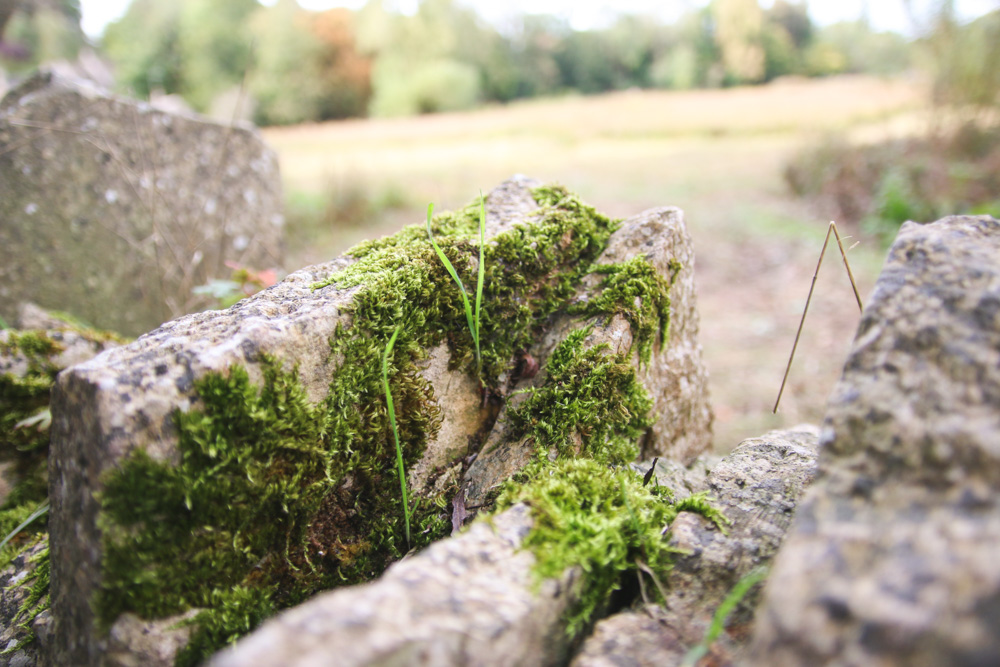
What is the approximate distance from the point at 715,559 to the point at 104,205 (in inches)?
177

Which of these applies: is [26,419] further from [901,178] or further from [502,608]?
[901,178]

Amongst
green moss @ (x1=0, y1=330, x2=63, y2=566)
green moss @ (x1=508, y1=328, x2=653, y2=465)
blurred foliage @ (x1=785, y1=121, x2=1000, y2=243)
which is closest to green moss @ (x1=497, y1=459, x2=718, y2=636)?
green moss @ (x1=508, y1=328, x2=653, y2=465)

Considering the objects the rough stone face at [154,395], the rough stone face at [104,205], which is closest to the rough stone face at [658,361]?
the rough stone face at [154,395]

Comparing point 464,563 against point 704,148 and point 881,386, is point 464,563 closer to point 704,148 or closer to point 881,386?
point 881,386

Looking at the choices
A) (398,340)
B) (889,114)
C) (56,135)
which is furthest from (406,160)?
(398,340)

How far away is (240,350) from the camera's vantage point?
4.24 feet

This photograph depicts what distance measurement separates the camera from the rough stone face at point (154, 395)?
1.16 metres

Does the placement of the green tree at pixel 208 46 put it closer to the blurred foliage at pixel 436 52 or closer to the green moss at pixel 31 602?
the blurred foliage at pixel 436 52

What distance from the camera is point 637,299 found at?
6.20 feet

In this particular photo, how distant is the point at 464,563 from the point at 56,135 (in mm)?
4316

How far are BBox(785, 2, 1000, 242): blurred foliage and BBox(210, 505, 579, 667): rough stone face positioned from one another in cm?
891

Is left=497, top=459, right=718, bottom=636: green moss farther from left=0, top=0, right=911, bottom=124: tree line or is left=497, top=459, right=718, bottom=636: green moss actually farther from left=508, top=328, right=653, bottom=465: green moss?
left=0, top=0, right=911, bottom=124: tree line

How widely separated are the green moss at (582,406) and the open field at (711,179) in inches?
60.0

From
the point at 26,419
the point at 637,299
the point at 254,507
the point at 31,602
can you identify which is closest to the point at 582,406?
the point at 637,299
